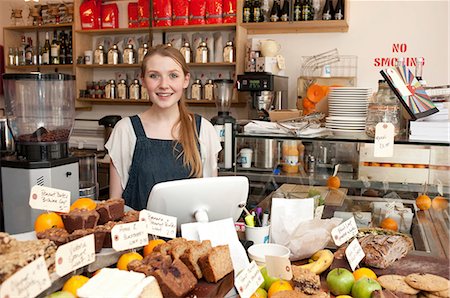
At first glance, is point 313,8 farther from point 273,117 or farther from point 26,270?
point 26,270

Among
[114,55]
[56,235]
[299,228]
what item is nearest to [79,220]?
[56,235]

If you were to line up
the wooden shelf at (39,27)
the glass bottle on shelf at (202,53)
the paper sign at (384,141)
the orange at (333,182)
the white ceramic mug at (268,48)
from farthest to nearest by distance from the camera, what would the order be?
the wooden shelf at (39,27) < the glass bottle on shelf at (202,53) < the white ceramic mug at (268,48) < the orange at (333,182) < the paper sign at (384,141)

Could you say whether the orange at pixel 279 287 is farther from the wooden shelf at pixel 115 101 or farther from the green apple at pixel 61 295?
the wooden shelf at pixel 115 101

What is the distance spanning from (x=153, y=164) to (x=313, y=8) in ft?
8.80

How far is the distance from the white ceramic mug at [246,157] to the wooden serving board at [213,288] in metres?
0.97

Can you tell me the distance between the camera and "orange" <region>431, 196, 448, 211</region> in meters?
1.93

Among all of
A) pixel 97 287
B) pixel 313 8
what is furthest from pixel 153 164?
pixel 313 8

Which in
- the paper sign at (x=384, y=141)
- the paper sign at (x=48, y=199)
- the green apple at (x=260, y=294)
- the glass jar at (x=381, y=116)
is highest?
the glass jar at (x=381, y=116)

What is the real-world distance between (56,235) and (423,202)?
150cm

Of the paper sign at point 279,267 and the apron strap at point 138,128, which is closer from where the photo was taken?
the paper sign at point 279,267

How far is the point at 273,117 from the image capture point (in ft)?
8.82

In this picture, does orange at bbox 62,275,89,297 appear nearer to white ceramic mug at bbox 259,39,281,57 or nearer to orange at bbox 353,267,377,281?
orange at bbox 353,267,377,281

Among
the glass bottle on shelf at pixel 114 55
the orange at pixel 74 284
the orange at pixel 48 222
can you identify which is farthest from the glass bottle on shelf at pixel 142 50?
the orange at pixel 74 284

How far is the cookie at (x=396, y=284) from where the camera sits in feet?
4.20
